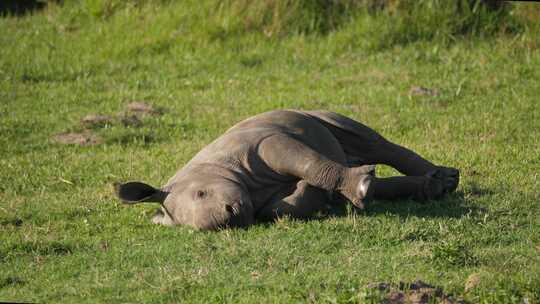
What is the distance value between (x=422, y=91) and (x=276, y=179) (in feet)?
15.5

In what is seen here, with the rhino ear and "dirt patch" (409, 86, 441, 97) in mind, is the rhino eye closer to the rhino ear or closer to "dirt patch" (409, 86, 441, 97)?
the rhino ear

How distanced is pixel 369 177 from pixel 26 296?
8.22ft

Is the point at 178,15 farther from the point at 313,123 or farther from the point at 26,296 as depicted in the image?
the point at 26,296

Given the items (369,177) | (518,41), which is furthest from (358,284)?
(518,41)

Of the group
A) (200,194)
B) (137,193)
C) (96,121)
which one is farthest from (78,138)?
(200,194)

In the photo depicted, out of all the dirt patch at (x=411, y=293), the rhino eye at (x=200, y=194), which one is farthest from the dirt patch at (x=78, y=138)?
the dirt patch at (x=411, y=293)

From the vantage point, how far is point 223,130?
11.2 meters

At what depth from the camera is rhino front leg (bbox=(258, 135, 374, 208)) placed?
7.25 meters

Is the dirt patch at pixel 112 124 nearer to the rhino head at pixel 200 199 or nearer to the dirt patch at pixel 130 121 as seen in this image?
the dirt patch at pixel 130 121

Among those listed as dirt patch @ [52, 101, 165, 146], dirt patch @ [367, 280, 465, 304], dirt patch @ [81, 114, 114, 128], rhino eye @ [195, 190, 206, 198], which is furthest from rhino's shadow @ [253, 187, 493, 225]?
dirt patch @ [81, 114, 114, 128]

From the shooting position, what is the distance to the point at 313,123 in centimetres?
819

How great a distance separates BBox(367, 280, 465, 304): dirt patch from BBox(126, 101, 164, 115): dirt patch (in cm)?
654

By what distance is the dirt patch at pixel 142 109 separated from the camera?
1192cm

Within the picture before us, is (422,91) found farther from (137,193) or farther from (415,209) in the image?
(137,193)
